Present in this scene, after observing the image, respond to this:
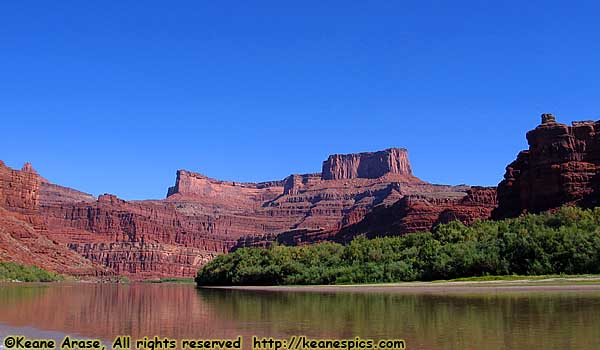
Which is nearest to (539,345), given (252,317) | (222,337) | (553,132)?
(222,337)

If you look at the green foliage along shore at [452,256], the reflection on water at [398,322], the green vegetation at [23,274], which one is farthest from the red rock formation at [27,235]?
the reflection on water at [398,322]

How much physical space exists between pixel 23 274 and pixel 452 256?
296ft

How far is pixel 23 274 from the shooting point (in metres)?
125

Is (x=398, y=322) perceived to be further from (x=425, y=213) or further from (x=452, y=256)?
(x=425, y=213)

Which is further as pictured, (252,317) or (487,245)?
(487,245)

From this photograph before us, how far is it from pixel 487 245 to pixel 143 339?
A: 164ft

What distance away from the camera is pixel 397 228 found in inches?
5655

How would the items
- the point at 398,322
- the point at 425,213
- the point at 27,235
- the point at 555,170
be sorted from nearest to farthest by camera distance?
the point at 398,322, the point at 555,170, the point at 425,213, the point at 27,235

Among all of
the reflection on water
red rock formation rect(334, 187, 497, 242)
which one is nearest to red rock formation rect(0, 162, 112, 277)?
red rock formation rect(334, 187, 497, 242)

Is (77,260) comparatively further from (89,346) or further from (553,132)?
(89,346)

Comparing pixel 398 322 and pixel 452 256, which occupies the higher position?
pixel 452 256

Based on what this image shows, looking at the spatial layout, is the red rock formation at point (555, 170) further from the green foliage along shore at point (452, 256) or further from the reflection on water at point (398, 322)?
the reflection on water at point (398, 322)

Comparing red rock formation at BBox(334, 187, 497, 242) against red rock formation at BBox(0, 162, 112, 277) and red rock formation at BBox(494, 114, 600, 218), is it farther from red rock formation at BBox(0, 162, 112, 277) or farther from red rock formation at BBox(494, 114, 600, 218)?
red rock formation at BBox(0, 162, 112, 277)

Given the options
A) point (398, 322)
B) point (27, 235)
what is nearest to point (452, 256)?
point (398, 322)
